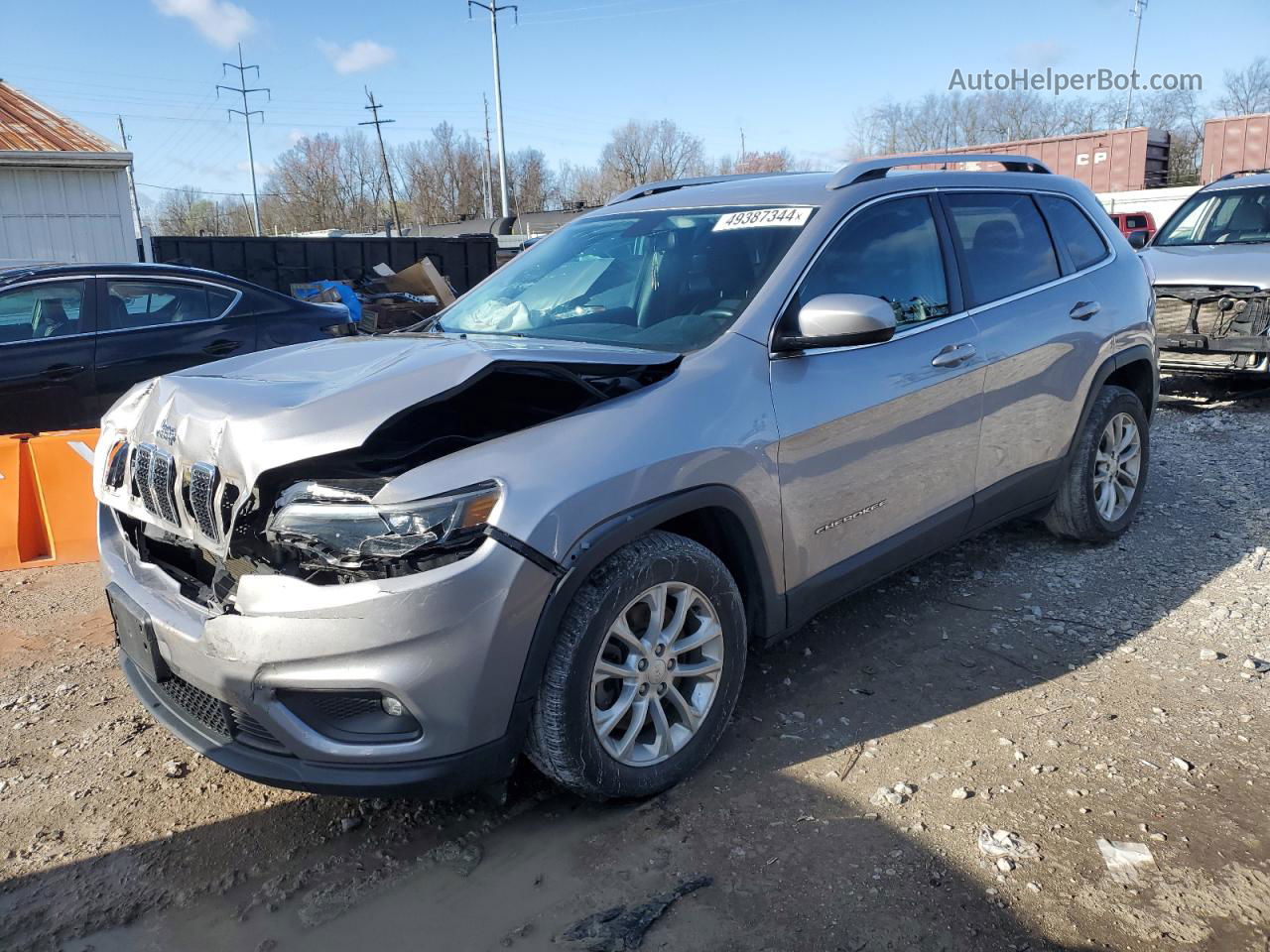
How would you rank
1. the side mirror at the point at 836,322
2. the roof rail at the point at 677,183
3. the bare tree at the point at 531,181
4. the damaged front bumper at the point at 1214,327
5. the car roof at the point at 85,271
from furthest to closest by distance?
1. the bare tree at the point at 531,181
2. the damaged front bumper at the point at 1214,327
3. the car roof at the point at 85,271
4. the roof rail at the point at 677,183
5. the side mirror at the point at 836,322

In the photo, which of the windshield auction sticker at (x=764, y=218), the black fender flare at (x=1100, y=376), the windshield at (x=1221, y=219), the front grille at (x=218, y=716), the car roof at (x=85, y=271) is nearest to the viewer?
the front grille at (x=218, y=716)

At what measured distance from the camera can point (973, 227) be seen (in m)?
4.18

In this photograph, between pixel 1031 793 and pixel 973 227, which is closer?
pixel 1031 793

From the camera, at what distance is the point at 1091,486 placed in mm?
4875

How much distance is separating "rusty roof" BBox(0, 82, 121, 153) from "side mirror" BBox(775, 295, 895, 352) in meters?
14.8

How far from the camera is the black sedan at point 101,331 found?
619 centimetres

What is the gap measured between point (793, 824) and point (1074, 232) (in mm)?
3490

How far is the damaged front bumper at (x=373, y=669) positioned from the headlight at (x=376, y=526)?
64 millimetres

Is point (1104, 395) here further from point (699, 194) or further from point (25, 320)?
point (25, 320)

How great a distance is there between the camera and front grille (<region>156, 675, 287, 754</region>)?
2.56 m

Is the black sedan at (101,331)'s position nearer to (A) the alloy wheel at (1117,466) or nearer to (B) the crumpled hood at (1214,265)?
(A) the alloy wheel at (1117,466)

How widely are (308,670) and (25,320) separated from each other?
5291 millimetres

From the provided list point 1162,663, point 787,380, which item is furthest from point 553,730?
point 1162,663

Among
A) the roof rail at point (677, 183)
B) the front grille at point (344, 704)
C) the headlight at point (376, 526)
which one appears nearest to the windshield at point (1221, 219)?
the roof rail at point (677, 183)
